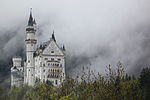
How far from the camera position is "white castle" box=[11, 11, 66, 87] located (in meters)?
42.7

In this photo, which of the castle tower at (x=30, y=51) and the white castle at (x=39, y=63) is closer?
the white castle at (x=39, y=63)

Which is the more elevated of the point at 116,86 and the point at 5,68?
the point at 5,68

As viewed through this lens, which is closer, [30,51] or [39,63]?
[39,63]

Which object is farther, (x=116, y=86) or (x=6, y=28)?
(x=6, y=28)

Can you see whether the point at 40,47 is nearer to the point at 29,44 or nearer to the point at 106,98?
the point at 29,44

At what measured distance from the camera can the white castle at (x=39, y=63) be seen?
140 ft

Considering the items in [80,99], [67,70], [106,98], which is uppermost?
[67,70]

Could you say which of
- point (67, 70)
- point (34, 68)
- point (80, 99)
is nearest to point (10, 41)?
point (34, 68)

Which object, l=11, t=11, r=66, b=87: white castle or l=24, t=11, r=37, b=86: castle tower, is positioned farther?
l=24, t=11, r=37, b=86: castle tower

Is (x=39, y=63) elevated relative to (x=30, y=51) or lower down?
lower down

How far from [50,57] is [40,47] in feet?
6.14

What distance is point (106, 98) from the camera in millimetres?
14578

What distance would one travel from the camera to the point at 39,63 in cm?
4359

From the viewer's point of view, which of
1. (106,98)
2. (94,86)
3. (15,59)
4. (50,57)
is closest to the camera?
(106,98)
